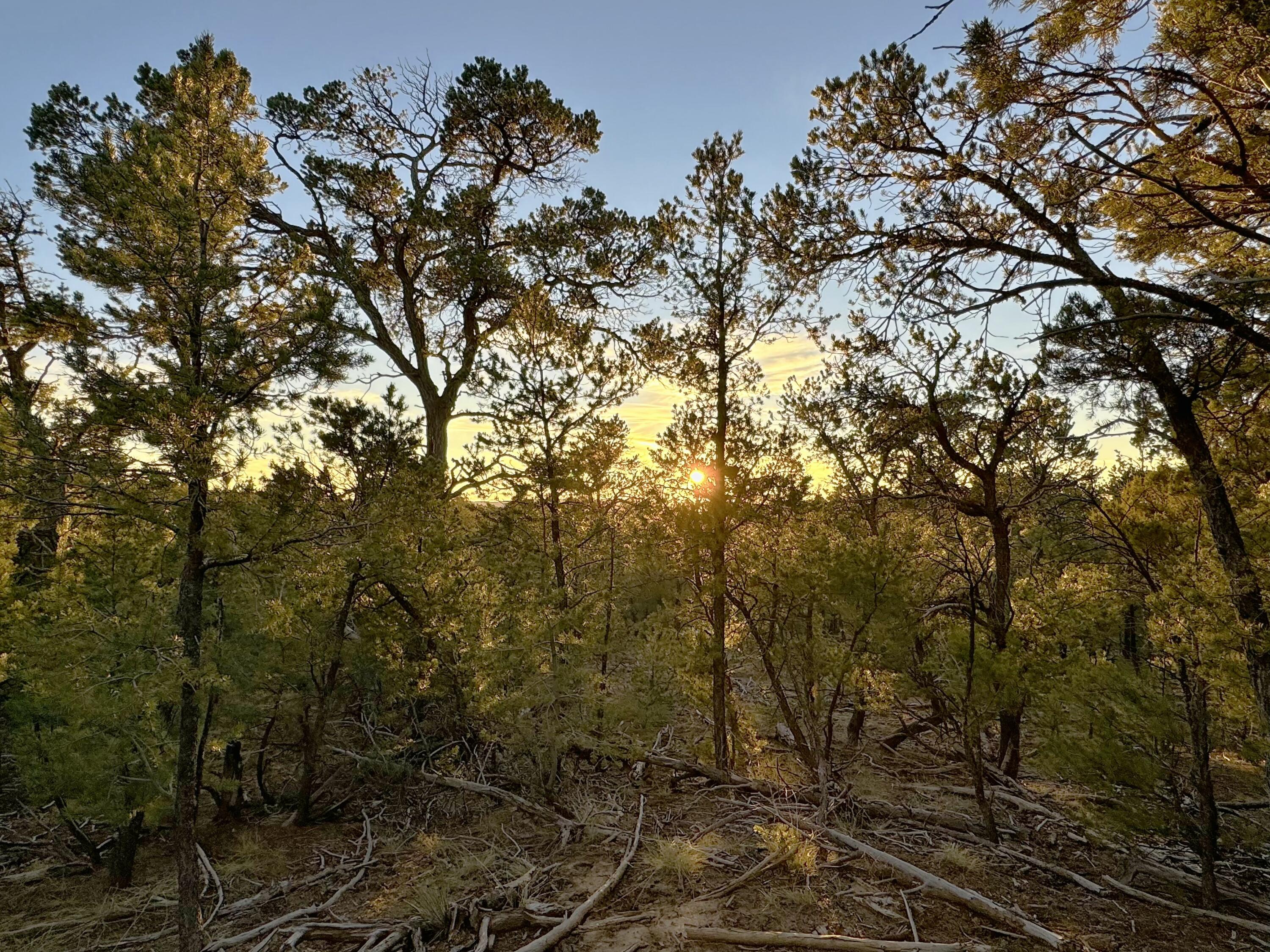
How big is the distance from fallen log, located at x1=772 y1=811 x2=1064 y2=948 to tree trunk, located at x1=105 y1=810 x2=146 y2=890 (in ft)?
39.5

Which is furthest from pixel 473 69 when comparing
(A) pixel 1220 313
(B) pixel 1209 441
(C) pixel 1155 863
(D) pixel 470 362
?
(C) pixel 1155 863

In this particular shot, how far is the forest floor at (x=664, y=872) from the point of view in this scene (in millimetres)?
5691

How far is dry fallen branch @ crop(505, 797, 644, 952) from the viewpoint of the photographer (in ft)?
18.1

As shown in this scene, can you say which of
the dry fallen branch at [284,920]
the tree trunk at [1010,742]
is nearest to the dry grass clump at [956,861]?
the tree trunk at [1010,742]

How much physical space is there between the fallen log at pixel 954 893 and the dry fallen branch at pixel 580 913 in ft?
8.27

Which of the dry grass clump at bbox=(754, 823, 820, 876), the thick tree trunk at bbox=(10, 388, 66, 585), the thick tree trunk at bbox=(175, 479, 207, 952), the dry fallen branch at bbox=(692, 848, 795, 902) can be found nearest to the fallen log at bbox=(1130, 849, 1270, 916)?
the dry grass clump at bbox=(754, 823, 820, 876)

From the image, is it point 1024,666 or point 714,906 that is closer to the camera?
point 714,906

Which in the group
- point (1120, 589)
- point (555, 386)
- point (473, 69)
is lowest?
point (1120, 589)

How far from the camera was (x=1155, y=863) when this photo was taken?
7215mm

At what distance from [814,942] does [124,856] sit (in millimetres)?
12343

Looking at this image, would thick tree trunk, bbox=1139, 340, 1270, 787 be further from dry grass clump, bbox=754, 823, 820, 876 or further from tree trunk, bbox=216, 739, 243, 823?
tree trunk, bbox=216, 739, 243, 823

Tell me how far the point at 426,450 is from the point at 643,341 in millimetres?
5941

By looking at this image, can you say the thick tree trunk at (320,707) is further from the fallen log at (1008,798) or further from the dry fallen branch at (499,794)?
the fallen log at (1008,798)

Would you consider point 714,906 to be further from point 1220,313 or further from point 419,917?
point 1220,313
